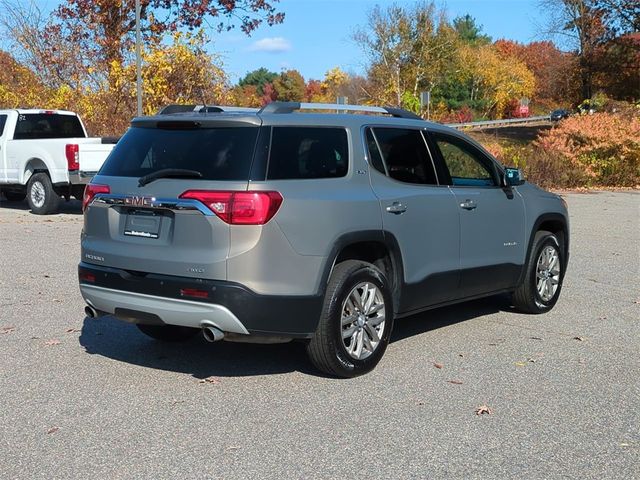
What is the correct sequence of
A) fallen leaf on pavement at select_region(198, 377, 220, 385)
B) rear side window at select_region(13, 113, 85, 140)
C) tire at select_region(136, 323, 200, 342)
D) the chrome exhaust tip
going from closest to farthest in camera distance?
the chrome exhaust tip < fallen leaf on pavement at select_region(198, 377, 220, 385) < tire at select_region(136, 323, 200, 342) < rear side window at select_region(13, 113, 85, 140)

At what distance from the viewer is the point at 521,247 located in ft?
23.7

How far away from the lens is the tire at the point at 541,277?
7426mm

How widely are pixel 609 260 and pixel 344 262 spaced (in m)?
6.84

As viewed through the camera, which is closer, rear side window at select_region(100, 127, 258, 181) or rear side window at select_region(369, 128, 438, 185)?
rear side window at select_region(100, 127, 258, 181)

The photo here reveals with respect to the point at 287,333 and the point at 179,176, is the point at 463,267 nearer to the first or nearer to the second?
the point at 287,333

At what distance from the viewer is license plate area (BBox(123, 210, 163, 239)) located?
5227 mm

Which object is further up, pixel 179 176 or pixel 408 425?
pixel 179 176

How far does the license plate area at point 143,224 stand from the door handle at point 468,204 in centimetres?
250

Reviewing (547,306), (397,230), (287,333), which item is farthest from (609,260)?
(287,333)

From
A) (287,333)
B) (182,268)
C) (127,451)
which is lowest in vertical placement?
(127,451)

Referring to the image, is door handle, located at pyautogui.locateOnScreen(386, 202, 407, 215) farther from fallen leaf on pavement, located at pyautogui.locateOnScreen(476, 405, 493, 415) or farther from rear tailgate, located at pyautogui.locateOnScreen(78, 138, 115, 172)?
rear tailgate, located at pyautogui.locateOnScreen(78, 138, 115, 172)

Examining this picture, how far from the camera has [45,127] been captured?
1595 centimetres

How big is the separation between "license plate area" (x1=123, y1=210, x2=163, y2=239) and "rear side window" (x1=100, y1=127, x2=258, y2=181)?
0.96 feet

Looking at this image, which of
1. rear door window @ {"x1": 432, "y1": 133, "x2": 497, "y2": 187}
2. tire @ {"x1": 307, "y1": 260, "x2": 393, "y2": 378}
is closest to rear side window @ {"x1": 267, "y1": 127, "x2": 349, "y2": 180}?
tire @ {"x1": 307, "y1": 260, "x2": 393, "y2": 378}
